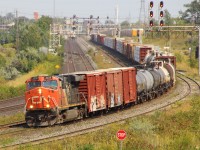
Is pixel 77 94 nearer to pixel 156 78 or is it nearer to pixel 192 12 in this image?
pixel 156 78

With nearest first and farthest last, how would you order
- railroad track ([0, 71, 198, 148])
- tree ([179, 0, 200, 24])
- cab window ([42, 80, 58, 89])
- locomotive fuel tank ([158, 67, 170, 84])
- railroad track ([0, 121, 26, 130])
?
railroad track ([0, 71, 198, 148]) < cab window ([42, 80, 58, 89]) < railroad track ([0, 121, 26, 130]) < locomotive fuel tank ([158, 67, 170, 84]) < tree ([179, 0, 200, 24])

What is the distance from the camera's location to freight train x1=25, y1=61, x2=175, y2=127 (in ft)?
80.9

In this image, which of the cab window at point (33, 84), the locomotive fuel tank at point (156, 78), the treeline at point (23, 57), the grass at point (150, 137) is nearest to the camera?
the grass at point (150, 137)

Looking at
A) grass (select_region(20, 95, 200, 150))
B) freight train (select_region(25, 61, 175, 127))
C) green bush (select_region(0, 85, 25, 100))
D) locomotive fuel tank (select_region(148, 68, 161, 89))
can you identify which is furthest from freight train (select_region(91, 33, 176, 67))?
grass (select_region(20, 95, 200, 150))

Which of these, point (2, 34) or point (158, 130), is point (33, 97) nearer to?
point (158, 130)

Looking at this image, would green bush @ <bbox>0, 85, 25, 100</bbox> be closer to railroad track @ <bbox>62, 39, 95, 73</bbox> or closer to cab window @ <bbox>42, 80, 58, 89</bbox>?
railroad track @ <bbox>62, 39, 95, 73</bbox>

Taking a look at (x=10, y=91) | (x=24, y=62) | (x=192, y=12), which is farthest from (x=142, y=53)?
(x=192, y=12)

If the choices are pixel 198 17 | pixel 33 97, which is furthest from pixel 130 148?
pixel 198 17

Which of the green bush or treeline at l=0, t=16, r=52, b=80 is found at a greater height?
treeline at l=0, t=16, r=52, b=80

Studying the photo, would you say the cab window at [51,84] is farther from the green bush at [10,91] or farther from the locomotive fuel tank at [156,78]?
the green bush at [10,91]

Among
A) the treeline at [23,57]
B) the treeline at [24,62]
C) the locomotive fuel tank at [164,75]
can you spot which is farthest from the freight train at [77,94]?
the treeline at [23,57]

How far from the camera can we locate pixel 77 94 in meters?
27.0

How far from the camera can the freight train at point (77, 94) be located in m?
24.7

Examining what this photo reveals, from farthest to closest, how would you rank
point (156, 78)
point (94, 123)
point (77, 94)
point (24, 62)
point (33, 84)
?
point (24, 62) → point (156, 78) → point (77, 94) → point (94, 123) → point (33, 84)
